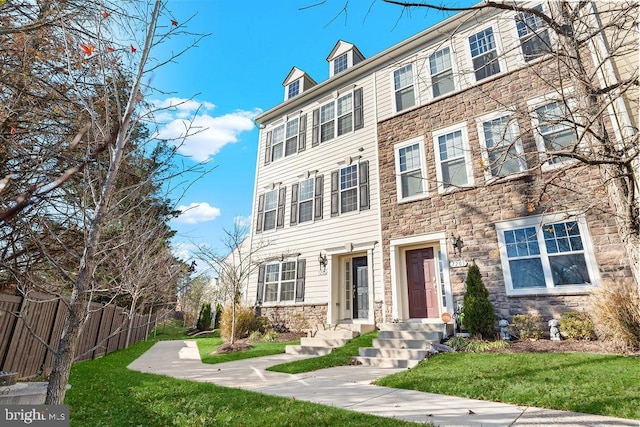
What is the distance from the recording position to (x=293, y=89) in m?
15.1

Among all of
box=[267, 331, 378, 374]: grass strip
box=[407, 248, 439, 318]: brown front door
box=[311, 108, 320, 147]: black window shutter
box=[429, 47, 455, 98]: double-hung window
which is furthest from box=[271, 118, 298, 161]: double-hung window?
box=[267, 331, 378, 374]: grass strip

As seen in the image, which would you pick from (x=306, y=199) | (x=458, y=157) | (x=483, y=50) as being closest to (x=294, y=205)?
(x=306, y=199)

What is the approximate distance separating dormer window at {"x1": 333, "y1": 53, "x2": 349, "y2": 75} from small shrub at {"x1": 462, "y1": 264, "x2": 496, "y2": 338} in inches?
382

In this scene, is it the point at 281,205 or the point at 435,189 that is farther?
the point at 281,205

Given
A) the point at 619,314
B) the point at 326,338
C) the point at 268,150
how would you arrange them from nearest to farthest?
the point at 619,314, the point at 326,338, the point at 268,150

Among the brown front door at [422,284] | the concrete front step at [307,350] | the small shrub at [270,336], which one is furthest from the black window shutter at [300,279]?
the brown front door at [422,284]

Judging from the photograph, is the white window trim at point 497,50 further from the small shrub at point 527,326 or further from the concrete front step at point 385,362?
the concrete front step at point 385,362

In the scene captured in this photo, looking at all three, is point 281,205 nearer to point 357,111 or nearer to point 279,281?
point 279,281

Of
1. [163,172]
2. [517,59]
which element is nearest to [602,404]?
[163,172]

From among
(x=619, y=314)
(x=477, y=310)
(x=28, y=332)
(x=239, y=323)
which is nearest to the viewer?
(x=619, y=314)

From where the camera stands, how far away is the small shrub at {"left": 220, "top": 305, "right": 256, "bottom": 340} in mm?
10977

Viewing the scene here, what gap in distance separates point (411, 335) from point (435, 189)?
12.6ft

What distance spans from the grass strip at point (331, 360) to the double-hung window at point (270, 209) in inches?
238

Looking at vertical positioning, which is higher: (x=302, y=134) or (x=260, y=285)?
(x=302, y=134)
